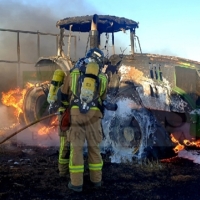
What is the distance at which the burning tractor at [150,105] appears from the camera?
18.8 ft

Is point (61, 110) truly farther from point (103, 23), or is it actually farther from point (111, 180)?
A: point (103, 23)

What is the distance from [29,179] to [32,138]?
3.11 metres

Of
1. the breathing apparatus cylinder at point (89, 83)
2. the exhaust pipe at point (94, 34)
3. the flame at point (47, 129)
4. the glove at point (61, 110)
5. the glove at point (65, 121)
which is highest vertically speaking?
the exhaust pipe at point (94, 34)

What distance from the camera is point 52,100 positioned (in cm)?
514

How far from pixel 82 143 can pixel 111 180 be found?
2.38ft

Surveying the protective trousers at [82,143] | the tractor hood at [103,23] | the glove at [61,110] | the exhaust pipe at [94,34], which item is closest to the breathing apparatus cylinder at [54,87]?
the glove at [61,110]

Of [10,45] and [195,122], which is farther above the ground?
[10,45]

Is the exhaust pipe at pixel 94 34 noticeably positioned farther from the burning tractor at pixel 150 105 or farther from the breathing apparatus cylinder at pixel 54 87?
the breathing apparatus cylinder at pixel 54 87

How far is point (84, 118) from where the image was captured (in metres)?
4.50

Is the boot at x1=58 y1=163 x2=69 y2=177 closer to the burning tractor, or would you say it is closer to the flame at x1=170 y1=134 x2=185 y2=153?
the burning tractor

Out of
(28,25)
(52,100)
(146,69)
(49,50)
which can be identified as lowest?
(52,100)

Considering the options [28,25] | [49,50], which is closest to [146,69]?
[49,50]

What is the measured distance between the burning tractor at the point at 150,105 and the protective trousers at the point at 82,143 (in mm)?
1288

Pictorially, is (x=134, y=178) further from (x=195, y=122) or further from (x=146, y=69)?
(x=146, y=69)
